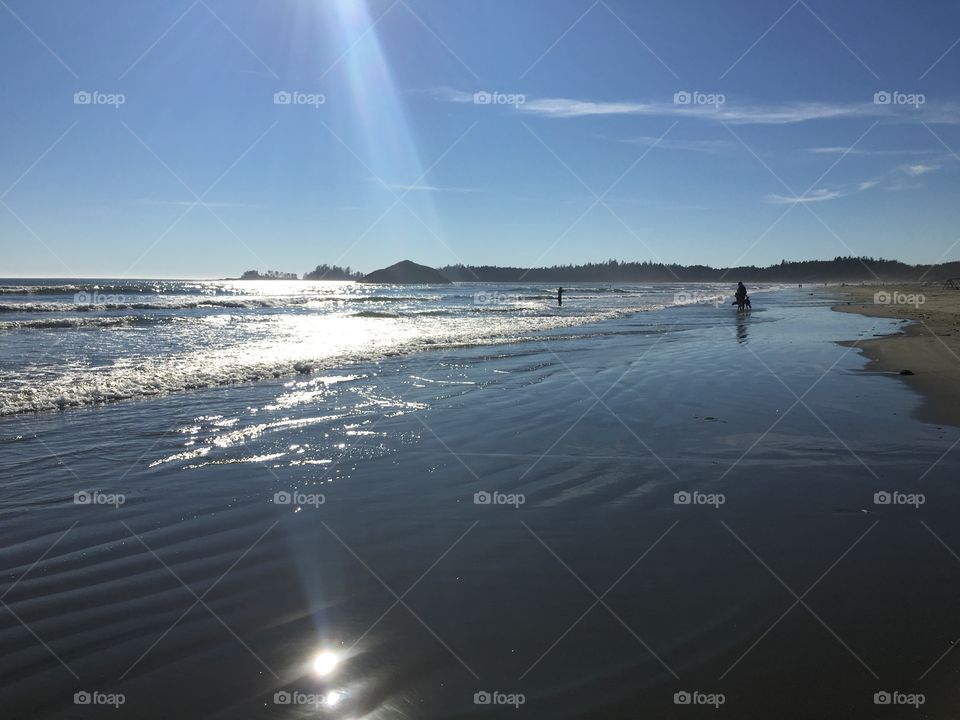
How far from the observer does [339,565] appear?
17.2 ft

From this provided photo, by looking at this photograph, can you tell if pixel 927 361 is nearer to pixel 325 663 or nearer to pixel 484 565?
pixel 484 565

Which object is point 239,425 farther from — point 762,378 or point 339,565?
point 762,378

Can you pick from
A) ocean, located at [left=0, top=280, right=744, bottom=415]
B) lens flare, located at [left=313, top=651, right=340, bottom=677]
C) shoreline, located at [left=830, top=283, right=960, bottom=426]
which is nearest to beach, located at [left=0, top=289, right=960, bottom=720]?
lens flare, located at [left=313, top=651, right=340, bottom=677]

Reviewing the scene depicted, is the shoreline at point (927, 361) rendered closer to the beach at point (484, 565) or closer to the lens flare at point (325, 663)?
the beach at point (484, 565)

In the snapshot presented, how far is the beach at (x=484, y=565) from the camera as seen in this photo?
359 cm

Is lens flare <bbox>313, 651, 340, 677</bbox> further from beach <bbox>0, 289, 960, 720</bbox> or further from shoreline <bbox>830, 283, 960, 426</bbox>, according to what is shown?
shoreline <bbox>830, 283, 960, 426</bbox>

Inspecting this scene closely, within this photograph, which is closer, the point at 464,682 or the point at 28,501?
the point at 464,682

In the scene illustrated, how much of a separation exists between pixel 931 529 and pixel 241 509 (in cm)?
653

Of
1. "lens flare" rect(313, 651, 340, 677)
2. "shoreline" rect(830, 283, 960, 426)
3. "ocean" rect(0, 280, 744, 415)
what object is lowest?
"lens flare" rect(313, 651, 340, 677)

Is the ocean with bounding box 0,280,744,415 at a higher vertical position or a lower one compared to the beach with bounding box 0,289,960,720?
higher

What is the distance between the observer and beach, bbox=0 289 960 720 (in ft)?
11.8

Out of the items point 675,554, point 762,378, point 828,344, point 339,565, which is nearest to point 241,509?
point 339,565

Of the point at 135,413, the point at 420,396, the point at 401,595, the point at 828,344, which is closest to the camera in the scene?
the point at 401,595

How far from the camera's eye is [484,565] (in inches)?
205
